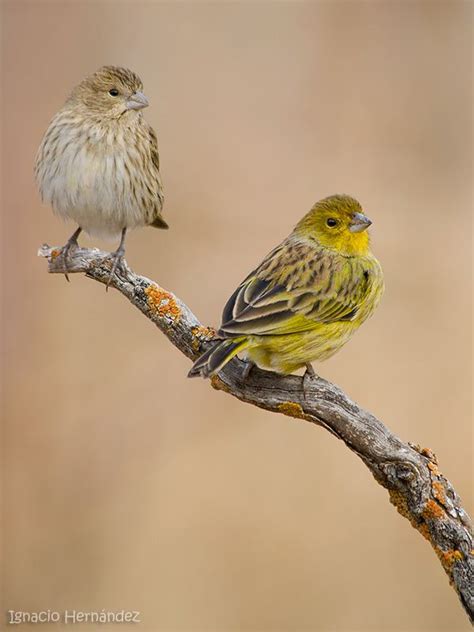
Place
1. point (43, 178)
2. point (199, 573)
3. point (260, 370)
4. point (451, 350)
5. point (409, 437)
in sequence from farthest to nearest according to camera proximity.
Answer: point (451, 350) < point (409, 437) < point (199, 573) < point (43, 178) < point (260, 370)

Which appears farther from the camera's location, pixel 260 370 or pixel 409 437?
pixel 409 437

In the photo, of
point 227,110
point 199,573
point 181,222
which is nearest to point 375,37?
point 227,110

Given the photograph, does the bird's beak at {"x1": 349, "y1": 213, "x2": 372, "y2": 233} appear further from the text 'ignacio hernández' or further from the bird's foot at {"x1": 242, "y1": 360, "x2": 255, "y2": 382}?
the text 'ignacio hernández'

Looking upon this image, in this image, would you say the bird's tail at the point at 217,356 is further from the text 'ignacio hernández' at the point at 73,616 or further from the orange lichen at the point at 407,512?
the text 'ignacio hernández' at the point at 73,616

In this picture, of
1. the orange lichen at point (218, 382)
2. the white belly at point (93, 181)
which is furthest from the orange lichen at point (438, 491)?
the white belly at point (93, 181)

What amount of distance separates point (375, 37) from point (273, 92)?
1121 millimetres

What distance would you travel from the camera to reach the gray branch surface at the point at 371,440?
→ 485 centimetres

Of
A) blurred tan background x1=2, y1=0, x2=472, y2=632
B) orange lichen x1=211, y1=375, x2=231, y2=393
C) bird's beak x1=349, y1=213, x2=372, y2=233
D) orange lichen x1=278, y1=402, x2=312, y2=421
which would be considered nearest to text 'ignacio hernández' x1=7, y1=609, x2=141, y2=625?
blurred tan background x1=2, y1=0, x2=472, y2=632

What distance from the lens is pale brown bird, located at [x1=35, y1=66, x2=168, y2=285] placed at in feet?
20.2

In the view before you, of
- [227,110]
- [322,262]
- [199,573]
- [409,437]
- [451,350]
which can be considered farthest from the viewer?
[227,110]

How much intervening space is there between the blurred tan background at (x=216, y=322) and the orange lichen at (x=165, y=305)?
2767 mm

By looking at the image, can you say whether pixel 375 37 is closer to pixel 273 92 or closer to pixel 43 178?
pixel 273 92

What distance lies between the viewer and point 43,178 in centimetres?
Result: 632

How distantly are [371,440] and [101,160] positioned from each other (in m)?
2.53
